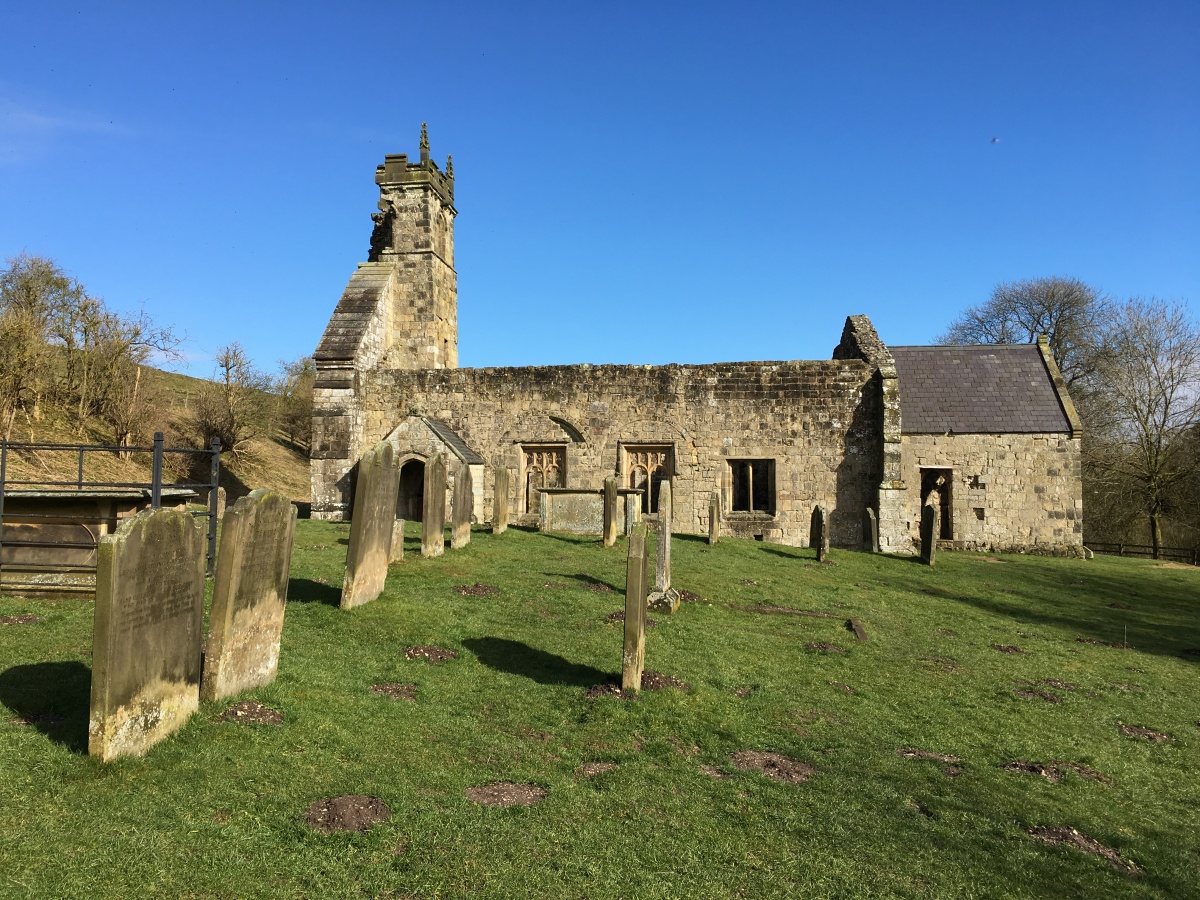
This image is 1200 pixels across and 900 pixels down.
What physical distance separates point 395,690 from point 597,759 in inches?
79.3

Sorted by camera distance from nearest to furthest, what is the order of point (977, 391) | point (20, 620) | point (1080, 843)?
1. point (1080, 843)
2. point (20, 620)
3. point (977, 391)

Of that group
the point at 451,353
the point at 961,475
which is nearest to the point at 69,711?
the point at 451,353

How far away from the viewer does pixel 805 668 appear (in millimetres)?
8539

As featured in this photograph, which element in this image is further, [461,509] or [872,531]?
[872,531]

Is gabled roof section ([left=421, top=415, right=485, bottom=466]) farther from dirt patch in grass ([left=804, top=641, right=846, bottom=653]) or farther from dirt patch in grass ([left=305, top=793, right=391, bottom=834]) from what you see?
dirt patch in grass ([left=305, top=793, right=391, bottom=834])

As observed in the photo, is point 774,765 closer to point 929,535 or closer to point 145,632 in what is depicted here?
point 145,632

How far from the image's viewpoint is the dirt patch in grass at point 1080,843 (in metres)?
4.78

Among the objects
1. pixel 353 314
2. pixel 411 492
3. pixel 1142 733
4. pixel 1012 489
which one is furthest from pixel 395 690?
pixel 1012 489

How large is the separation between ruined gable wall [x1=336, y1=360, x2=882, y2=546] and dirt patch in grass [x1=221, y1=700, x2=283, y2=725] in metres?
13.7

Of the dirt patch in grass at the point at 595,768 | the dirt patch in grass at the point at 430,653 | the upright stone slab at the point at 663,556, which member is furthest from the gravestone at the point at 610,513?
the dirt patch in grass at the point at 595,768

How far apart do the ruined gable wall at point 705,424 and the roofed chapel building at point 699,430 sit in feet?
0.12

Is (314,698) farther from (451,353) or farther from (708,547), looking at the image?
(451,353)

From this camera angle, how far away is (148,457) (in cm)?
2516

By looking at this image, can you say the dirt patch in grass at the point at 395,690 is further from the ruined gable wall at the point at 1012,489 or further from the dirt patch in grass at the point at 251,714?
the ruined gable wall at the point at 1012,489
